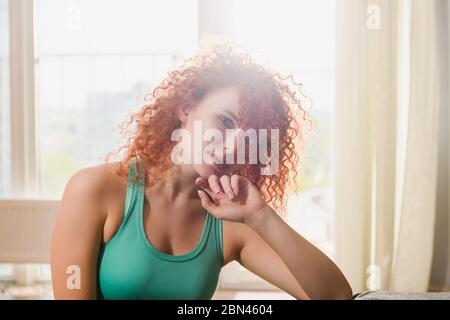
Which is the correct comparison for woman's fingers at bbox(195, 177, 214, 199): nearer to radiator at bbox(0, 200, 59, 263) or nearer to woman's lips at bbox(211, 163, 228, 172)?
woman's lips at bbox(211, 163, 228, 172)

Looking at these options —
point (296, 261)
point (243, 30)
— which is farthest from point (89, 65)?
point (296, 261)

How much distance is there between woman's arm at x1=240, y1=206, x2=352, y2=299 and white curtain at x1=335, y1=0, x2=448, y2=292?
2.01ft

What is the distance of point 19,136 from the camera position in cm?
118

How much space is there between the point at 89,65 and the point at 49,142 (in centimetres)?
22

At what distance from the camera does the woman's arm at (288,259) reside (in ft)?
2.56

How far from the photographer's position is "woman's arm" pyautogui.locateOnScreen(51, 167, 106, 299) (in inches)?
29.8

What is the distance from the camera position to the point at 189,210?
84cm

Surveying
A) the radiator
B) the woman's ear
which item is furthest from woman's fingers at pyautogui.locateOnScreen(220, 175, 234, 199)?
the radiator

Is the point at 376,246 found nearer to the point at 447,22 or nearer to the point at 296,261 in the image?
the point at 447,22

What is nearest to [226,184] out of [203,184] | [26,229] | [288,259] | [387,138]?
[203,184]

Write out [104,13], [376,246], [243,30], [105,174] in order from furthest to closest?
[376,246], [104,13], [243,30], [105,174]

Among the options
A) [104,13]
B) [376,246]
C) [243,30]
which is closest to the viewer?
[243,30]

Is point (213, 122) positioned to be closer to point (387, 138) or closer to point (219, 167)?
point (219, 167)

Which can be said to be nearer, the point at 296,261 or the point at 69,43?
the point at 296,261
